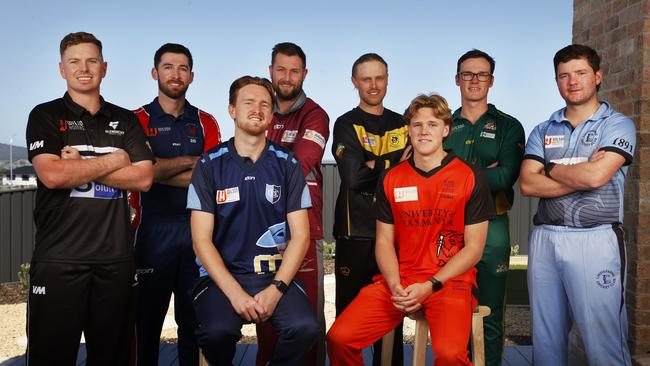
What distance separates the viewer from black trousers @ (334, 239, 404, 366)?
3803mm

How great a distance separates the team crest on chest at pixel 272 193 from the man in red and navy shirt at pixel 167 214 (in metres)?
0.74

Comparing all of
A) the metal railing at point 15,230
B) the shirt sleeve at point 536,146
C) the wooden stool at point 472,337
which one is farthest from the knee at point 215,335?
the metal railing at point 15,230

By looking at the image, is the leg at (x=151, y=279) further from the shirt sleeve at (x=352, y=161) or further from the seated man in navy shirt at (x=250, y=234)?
the shirt sleeve at (x=352, y=161)

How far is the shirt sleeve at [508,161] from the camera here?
3676 millimetres

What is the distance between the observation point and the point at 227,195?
318cm

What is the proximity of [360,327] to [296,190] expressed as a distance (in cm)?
77

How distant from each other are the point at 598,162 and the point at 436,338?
49.5 inches

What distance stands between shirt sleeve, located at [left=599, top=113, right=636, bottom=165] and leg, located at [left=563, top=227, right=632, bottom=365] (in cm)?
42

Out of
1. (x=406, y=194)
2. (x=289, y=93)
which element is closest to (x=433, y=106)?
(x=406, y=194)

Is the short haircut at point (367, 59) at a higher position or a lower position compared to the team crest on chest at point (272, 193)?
higher

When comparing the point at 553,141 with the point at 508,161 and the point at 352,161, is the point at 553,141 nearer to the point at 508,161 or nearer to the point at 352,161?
the point at 508,161

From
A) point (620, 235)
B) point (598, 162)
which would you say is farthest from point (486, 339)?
point (598, 162)

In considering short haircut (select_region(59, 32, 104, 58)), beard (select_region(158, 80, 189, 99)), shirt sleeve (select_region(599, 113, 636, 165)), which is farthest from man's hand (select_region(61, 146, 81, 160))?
shirt sleeve (select_region(599, 113, 636, 165))

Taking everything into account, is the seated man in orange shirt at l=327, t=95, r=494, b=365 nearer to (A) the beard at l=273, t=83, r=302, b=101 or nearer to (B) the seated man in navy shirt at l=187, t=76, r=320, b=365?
(B) the seated man in navy shirt at l=187, t=76, r=320, b=365
